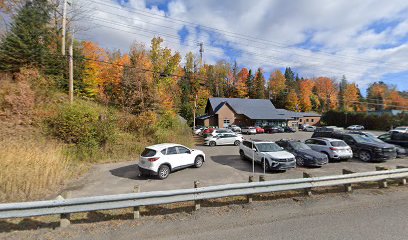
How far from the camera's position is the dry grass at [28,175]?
6672 mm

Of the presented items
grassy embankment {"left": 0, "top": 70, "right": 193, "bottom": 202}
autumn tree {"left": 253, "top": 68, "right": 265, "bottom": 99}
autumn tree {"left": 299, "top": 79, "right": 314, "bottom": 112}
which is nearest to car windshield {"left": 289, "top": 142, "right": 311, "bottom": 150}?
grassy embankment {"left": 0, "top": 70, "right": 193, "bottom": 202}

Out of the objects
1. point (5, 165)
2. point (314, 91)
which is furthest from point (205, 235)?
point (314, 91)

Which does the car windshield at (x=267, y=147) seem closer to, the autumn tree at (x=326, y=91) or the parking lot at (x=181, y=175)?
the parking lot at (x=181, y=175)

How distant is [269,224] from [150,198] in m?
2.88

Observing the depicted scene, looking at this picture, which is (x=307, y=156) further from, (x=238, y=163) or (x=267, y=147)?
(x=238, y=163)

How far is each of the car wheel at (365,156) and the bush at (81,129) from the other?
56.9 ft

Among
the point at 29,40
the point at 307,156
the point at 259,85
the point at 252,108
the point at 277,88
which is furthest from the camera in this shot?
the point at 277,88

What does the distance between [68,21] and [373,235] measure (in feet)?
85.5

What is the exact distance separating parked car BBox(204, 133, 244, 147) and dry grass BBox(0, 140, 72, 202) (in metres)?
14.0

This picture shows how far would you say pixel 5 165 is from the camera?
758 cm

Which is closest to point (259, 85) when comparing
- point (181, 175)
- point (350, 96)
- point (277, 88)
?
point (277, 88)

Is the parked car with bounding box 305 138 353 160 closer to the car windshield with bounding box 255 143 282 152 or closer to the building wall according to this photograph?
the car windshield with bounding box 255 143 282 152

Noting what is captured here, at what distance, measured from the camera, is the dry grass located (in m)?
6.67

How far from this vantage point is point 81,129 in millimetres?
13719
